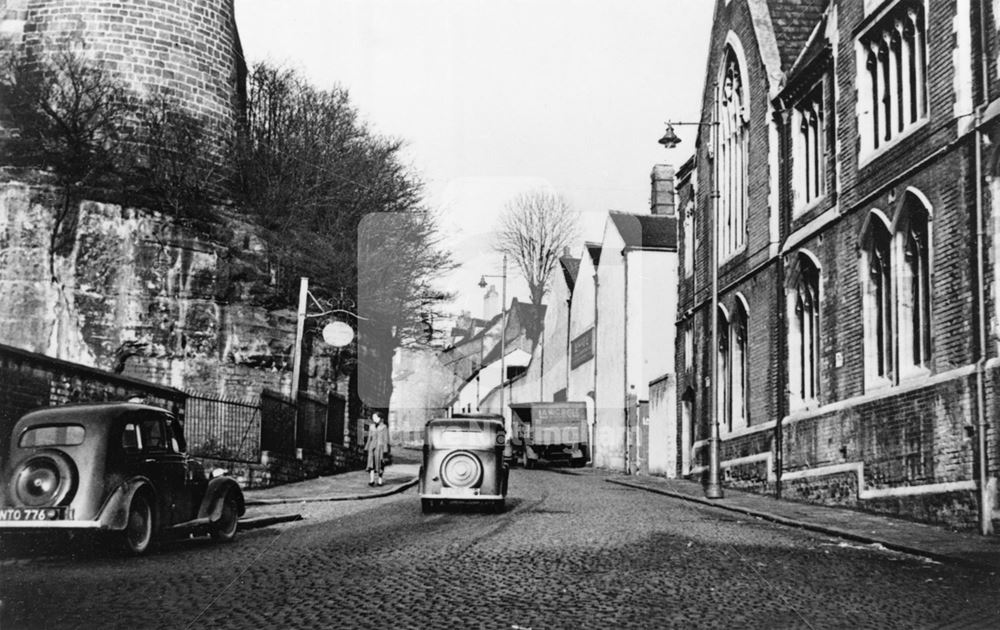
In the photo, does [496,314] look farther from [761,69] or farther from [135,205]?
[761,69]

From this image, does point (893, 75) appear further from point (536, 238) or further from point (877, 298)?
point (536, 238)

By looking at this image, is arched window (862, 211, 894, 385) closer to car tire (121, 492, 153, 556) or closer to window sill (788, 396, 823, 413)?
window sill (788, 396, 823, 413)

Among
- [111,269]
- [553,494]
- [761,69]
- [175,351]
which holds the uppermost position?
[761,69]

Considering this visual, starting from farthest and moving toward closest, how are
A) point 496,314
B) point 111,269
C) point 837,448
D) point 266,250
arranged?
point 496,314
point 266,250
point 111,269
point 837,448

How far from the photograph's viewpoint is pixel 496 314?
3521 inches

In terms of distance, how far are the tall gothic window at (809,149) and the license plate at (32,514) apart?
16087mm

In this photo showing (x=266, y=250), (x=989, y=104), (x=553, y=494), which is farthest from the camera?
(x=266, y=250)

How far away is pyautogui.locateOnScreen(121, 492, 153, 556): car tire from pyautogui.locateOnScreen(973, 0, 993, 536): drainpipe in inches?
412

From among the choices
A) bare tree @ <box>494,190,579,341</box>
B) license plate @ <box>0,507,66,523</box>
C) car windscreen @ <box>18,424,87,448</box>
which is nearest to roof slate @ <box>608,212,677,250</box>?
bare tree @ <box>494,190,579,341</box>

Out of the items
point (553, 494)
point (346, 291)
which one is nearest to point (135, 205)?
point (346, 291)

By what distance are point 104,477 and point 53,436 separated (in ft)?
2.96

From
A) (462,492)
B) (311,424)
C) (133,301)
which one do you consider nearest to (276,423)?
(311,424)

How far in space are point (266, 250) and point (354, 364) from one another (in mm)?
5410

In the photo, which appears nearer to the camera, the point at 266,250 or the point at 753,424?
the point at 753,424
